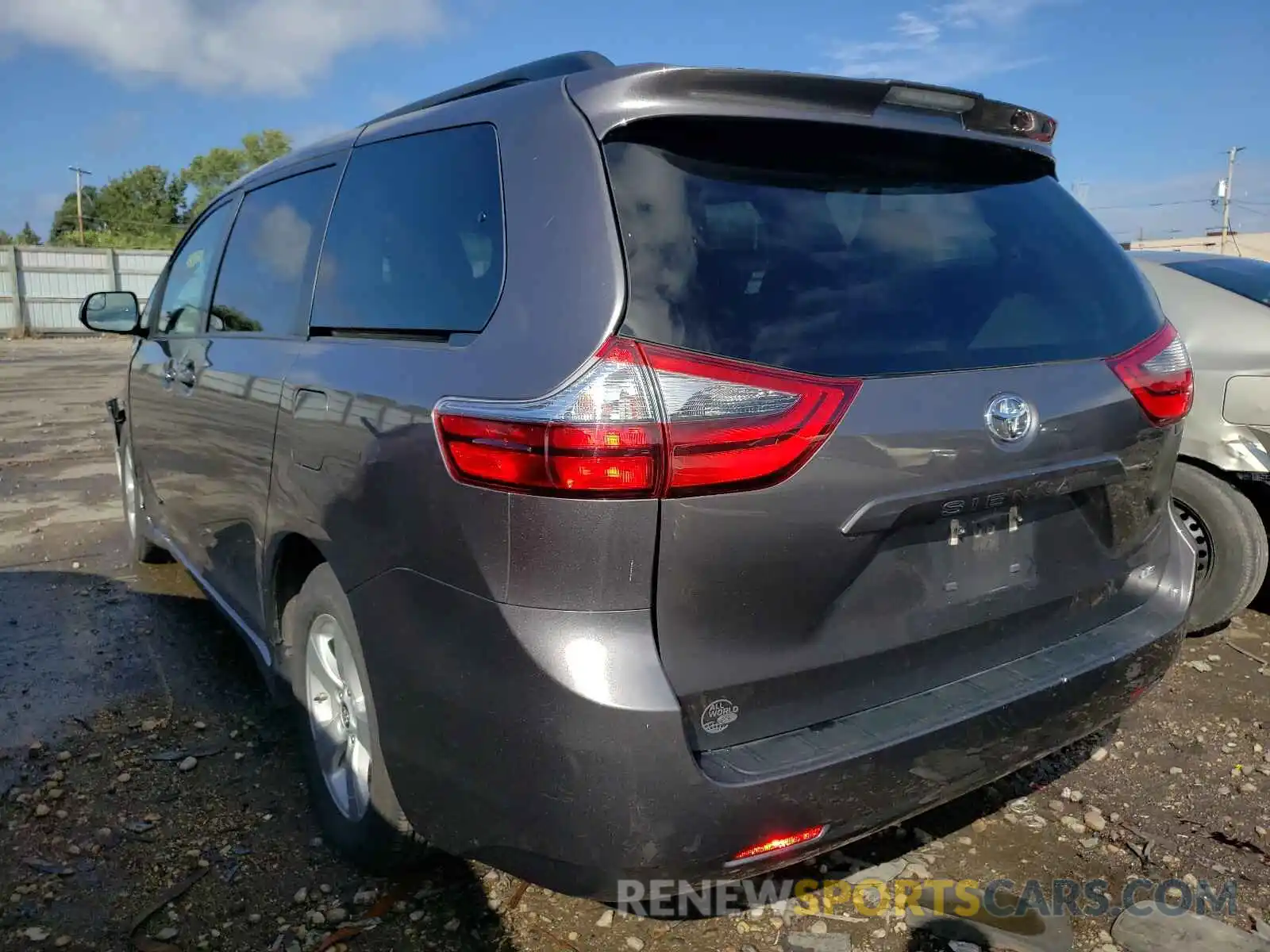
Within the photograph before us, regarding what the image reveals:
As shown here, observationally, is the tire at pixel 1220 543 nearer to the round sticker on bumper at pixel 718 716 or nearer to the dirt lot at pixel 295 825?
the dirt lot at pixel 295 825

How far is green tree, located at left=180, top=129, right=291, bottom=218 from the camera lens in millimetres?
57969

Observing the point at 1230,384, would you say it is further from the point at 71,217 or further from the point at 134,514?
the point at 71,217

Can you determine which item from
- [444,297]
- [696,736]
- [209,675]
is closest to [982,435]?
[696,736]

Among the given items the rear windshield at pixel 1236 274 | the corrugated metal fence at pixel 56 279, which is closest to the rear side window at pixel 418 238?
the rear windshield at pixel 1236 274

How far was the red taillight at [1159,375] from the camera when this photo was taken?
7.68 feet

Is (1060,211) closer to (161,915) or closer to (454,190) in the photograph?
(454,190)

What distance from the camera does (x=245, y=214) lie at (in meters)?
3.65

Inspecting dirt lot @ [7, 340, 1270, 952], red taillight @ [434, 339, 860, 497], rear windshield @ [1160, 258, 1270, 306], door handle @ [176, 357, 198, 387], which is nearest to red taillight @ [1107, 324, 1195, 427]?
red taillight @ [434, 339, 860, 497]

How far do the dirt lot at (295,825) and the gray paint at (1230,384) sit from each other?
876 millimetres

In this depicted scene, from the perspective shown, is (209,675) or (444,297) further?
(209,675)

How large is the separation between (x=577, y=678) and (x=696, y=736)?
254 mm

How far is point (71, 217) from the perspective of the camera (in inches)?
2670

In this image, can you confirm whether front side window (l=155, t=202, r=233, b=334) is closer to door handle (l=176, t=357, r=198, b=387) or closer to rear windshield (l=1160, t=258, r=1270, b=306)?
door handle (l=176, t=357, r=198, b=387)

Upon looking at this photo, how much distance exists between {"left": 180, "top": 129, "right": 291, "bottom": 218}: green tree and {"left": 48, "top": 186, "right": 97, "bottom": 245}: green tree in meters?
9.19
